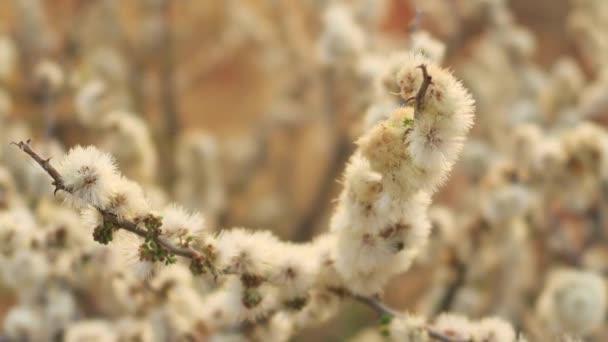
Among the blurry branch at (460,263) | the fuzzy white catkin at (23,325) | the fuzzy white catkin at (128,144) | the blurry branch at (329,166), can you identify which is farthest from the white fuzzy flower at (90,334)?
the blurry branch at (329,166)

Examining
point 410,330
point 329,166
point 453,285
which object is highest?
point 329,166

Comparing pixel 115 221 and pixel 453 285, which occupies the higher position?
pixel 453 285

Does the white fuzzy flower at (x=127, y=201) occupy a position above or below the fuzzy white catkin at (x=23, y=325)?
below

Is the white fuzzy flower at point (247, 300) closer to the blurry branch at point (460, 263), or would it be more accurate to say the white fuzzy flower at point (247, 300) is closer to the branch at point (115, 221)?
the branch at point (115, 221)

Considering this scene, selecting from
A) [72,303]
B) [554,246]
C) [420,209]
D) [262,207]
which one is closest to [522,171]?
[554,246]

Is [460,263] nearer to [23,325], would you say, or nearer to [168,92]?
[23,325]

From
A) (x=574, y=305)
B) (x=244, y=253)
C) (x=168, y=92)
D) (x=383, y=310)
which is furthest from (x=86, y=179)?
(x=168, y=92)

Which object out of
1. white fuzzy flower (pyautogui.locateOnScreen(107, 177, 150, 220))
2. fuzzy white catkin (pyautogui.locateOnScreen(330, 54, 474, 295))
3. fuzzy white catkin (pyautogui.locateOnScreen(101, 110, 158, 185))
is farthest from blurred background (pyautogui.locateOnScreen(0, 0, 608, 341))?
white fuzzy flower (pyautogui.locateOnScreen(107, 177, 150, 220))
